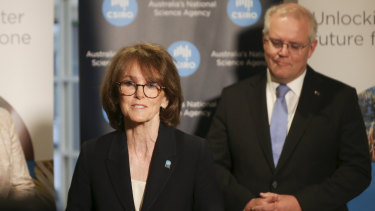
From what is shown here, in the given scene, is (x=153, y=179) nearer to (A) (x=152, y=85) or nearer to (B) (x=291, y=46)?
(A) (x=152, y=85)

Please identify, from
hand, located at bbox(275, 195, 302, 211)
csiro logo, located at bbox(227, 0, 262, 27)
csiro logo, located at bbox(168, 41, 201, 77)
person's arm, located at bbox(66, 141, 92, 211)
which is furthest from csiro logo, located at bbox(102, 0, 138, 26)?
person's arm, located at bbox(66, 141, 92, 211)

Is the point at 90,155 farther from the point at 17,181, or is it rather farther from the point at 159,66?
the point at 17,181

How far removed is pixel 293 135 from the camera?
3.15m

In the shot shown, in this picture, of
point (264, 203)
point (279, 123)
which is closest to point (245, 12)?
point (279, 123)

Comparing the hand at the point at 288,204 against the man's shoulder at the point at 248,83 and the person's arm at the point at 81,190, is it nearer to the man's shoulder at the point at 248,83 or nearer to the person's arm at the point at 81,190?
the man's shoulder at the point at 248,83

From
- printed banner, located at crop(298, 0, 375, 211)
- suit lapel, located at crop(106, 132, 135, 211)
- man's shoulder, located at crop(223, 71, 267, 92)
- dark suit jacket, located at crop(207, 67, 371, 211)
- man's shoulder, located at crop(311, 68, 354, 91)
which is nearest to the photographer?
suit lapel, located at crop(106, 132, 135, 211)

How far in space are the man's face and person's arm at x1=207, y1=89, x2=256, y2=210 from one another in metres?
0.41

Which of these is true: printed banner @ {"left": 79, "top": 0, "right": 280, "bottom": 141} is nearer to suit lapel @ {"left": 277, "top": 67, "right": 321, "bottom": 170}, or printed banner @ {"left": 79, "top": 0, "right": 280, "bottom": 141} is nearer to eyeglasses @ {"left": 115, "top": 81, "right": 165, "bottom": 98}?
suit lapel @ {"left": 277, "top": 67, "right": 321, "bottom": 170}

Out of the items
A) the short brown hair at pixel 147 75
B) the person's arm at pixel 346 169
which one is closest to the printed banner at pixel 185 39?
the person's arm at pixel 346 169

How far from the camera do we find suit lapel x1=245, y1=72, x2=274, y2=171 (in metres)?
3.18

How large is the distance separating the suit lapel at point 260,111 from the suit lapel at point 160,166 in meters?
1.13

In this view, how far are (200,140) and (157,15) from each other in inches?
72.2

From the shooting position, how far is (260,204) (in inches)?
118

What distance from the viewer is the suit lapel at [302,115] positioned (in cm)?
314
